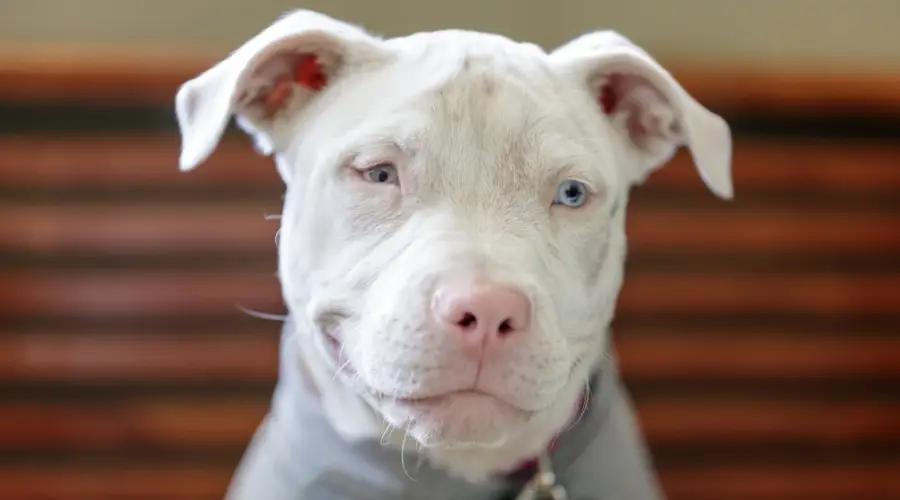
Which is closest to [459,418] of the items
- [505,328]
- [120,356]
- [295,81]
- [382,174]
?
[505,328]

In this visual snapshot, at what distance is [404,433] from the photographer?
1.08 m

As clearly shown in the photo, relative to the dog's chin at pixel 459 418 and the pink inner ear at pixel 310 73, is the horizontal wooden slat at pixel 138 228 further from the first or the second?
the dog's chin at pixel 459 418

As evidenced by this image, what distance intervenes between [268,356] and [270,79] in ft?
2.46

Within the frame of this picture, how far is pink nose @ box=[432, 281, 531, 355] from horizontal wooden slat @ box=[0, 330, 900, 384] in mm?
931

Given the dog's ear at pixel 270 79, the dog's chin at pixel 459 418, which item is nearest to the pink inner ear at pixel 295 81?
the dog's ear at pixel 270 79

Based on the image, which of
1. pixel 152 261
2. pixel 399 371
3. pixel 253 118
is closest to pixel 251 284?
pixel 152 261

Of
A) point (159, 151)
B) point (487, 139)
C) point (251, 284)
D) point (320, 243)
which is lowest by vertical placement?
point (251, 284)

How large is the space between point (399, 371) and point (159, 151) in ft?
3.01

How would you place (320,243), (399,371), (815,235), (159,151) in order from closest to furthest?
1. (399,371)
2. (320,243)
3. (159,151)
4. (815,235)

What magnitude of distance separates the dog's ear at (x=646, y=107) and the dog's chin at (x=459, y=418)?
0.36m

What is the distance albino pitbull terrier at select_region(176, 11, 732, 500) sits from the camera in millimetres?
883

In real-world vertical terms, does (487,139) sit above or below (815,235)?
above

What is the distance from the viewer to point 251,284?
170 cm

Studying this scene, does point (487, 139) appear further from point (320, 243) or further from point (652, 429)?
point (652, 429)
